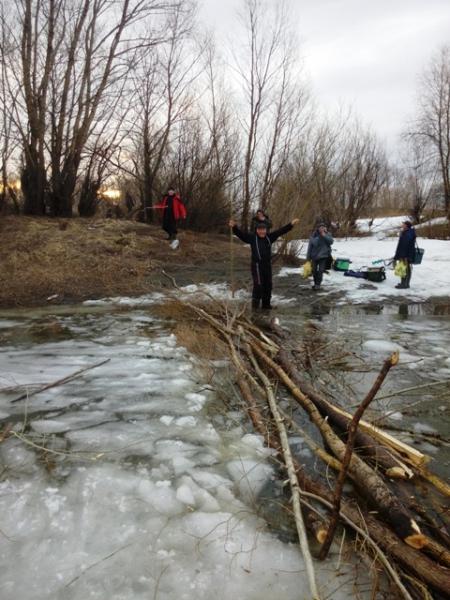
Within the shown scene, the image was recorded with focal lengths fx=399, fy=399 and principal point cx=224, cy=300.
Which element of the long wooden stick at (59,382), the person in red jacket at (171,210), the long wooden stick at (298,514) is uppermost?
the person in red jacket at (171,210)

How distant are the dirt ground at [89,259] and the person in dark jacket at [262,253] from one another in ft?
10.6

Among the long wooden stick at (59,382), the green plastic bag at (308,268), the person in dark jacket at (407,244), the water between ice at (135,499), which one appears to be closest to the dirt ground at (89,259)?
the green plastic bag at (308,268)

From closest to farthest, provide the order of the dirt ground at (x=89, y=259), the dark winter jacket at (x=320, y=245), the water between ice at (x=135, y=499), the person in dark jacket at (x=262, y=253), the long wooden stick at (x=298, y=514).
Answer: the long wooden stick at (x=298, y=514), the water between ice at (x=135, y=499), the person in dark jacket at (x=262, y=253), the dirt ground at (x=89, y=259), the dark winter jacket at (x=320, y=245)

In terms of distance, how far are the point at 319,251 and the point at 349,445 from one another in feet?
30.6

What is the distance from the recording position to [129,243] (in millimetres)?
13516

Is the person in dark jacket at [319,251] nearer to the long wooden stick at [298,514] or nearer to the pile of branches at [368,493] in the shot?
the pile of branches at [368,493]

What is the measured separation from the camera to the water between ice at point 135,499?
2.05m

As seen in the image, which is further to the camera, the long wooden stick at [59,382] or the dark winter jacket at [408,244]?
the dark winter jacket at [408,244]

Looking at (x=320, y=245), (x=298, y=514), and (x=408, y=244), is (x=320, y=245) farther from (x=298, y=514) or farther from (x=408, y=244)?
(x=298, y=514)

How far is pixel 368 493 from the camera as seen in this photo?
2.56 meters

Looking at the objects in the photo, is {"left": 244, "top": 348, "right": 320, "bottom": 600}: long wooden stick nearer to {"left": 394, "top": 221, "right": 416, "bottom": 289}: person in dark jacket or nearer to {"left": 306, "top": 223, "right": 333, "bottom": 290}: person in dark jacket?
{"left": 306, "top": 223, "right": 333, "bottom": 290}: person in dark jacket

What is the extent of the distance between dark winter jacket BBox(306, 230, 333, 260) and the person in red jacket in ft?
17.0

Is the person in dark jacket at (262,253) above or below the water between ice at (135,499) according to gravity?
above

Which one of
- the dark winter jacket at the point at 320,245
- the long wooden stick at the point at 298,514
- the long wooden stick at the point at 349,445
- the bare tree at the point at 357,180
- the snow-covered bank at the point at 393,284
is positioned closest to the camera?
the long wooden stick at the point at 349,445
